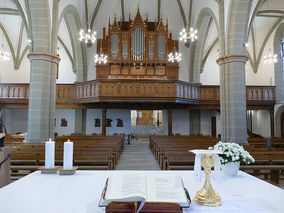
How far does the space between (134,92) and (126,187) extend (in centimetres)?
1275

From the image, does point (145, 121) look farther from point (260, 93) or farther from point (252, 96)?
point (260, 93)

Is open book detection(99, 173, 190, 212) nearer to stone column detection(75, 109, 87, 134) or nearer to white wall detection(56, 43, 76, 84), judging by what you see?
stone column detection(75, 109, 87, 134)

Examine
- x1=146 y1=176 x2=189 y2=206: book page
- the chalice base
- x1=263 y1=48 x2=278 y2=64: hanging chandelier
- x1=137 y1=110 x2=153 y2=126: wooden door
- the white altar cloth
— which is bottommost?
the white altar cloth

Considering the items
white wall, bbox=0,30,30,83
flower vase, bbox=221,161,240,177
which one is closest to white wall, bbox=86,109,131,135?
white wall, bbox=0,30,30,83

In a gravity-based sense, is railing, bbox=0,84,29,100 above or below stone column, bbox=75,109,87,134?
above

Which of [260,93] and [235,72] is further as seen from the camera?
[260,93]

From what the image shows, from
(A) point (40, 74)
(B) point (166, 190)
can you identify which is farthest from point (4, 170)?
(A) point (40, 74)

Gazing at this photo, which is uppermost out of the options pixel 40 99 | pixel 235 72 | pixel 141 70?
pixel 141 70

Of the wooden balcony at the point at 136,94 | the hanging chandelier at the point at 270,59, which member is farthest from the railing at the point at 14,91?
the hanging chandelier at the point at 270,59

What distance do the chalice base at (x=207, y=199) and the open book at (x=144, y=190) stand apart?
0.36ft

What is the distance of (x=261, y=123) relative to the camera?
18484 millimetres

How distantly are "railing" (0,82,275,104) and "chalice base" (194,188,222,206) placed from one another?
1250 centimetres

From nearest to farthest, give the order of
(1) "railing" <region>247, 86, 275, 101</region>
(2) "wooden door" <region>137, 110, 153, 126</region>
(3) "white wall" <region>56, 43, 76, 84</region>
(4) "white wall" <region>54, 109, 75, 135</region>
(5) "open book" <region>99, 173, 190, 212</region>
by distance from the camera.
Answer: (5) "open book" <region>99, 173, 190, 212</region> < (1) "railing" <region>247, 86, 275, 101</region> < (4) "white wall" <region>54, 109, 75, 135</region> < (3) "white wall" <region>56, 43, 76, 84</region> < (2) "wooden door" <region>137, 110, 153, 126</region>

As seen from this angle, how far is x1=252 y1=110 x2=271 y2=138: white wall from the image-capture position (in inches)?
689
